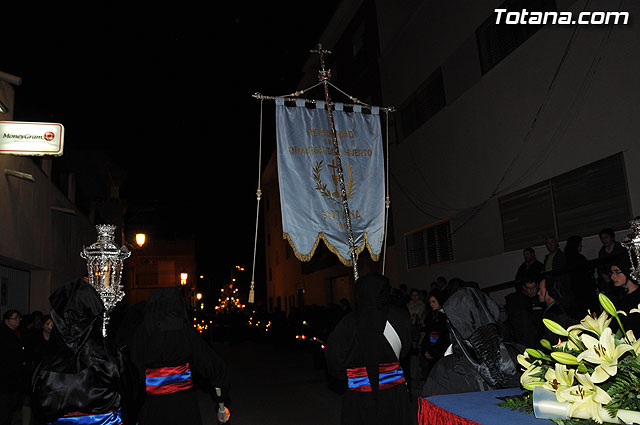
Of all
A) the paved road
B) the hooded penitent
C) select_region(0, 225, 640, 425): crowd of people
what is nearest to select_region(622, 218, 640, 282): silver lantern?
select_region(0, 225, 640, 425): crowd of people

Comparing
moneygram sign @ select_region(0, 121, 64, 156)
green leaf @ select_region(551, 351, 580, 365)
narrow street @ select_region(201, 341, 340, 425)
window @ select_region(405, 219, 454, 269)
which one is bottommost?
narrow street @ select_region(201, 341, 340, 425)

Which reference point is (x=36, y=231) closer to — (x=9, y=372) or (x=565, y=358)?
(x=9, y=372)

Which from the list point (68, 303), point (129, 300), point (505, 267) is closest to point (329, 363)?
point (68, 303)

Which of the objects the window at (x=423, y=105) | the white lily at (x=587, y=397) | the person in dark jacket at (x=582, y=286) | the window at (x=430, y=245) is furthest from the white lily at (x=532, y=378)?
the window at (x=423, y=105)

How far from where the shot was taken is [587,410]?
1688mm

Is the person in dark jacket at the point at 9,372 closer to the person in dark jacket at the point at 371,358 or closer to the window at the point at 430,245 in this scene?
the person in dark jacket at the point at 371,358

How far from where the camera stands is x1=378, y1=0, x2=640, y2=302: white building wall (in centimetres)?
864

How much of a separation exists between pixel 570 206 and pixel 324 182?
5130 mm

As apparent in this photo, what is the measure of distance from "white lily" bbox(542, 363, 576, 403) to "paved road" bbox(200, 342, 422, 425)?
7.21 meters

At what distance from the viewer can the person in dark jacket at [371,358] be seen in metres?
4.73

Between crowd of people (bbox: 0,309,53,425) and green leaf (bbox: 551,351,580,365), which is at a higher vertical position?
green leaf (bbox: 551,351,580,365)

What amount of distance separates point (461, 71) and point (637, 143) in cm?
587

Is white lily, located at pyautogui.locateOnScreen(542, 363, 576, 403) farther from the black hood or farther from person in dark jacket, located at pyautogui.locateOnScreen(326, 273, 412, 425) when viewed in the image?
the black hood

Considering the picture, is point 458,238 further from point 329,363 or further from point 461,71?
point 329,363
